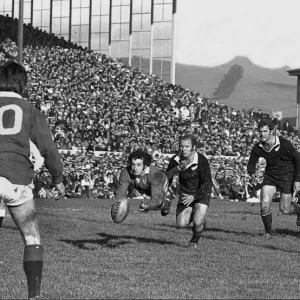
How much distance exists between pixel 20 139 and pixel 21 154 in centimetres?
13

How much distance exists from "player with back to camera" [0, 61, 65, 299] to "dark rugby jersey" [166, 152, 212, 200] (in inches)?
222

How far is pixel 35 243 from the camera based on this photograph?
7.08 meters

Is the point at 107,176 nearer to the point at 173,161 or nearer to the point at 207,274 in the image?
the point at 173,161

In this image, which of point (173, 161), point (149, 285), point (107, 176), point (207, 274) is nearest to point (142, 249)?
point (173, 161)

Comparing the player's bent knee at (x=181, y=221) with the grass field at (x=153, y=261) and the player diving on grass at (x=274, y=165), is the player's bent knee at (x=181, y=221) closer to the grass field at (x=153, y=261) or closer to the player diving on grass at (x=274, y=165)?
the grass field at (x=153, y=261)

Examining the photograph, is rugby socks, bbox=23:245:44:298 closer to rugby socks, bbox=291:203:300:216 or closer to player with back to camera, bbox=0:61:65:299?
player with back to camera, bbox=0:61:65:299

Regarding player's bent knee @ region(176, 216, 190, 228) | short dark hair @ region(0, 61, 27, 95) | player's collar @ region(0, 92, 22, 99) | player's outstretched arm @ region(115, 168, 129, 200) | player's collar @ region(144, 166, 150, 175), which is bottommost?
player's bent knee @ region(176, 216, 190, 228)

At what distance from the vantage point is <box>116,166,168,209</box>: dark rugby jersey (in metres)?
11.7

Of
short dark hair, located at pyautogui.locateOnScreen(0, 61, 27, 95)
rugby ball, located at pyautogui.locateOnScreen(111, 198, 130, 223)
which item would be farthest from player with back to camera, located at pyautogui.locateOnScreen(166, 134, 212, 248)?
short dark hair, located at pyautogui.locateOnScreen(0, 61, 27, 95)

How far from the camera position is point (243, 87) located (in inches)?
4825

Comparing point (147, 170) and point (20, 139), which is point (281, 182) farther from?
point (20, 139)

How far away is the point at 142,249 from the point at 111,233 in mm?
2750

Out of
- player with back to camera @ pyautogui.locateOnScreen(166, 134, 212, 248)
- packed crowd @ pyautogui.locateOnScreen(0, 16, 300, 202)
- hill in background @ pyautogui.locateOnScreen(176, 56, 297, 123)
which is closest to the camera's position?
player with back to camera @ pyautogui.locateOnScreen(166, 134, 212, 248)

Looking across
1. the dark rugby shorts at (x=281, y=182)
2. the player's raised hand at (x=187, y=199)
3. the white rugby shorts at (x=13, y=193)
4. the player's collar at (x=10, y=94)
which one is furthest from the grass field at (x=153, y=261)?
the player's collar at (x=10, y=94)
